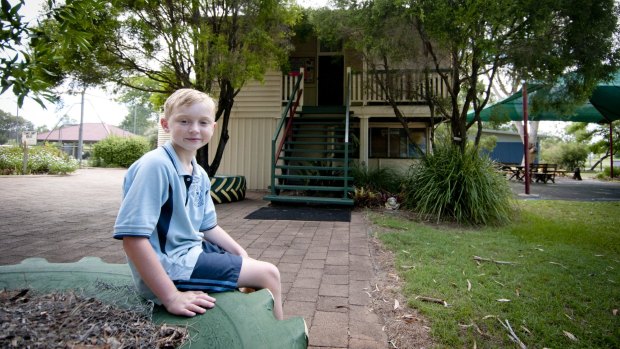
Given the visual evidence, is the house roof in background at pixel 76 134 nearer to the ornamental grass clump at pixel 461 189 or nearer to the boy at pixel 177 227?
the ornamental grass clump at pixel 461 189

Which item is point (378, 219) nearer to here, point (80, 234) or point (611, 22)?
point (80, 234)

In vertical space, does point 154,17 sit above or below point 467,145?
above

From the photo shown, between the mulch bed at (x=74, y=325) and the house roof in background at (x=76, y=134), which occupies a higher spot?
the house roof in background at (x=76, y=134)

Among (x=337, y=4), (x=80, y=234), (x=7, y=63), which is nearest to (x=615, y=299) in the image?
(x=7, y=63)

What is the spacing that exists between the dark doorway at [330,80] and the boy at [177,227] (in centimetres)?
1051

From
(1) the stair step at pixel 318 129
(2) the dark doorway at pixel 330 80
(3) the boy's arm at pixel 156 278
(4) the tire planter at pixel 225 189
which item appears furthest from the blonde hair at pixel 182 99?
(2) the dark doorway at pixel 330 80

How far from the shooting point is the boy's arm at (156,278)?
1083 mm

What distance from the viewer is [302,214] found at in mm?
6336

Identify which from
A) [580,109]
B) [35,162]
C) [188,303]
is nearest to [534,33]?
[188,303]

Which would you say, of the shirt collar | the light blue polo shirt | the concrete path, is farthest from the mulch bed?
the concrete path

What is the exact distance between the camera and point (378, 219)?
5758 mm

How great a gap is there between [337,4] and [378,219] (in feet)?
14.2

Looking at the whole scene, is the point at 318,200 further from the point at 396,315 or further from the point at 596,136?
the point at 596,136

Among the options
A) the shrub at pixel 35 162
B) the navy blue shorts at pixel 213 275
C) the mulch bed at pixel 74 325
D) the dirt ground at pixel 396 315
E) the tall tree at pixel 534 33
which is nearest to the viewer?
the mulch bed at pixel 74 325
